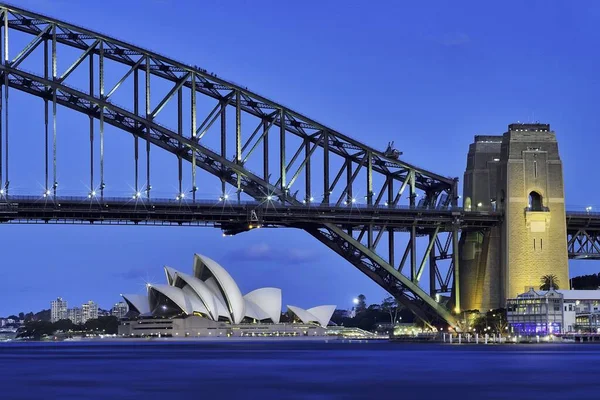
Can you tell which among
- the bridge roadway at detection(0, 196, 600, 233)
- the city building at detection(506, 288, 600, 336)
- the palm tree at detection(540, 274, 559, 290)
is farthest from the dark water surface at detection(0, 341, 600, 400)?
the city building at detection(506, 288, 600, 336)

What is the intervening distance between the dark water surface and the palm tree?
2564 cm

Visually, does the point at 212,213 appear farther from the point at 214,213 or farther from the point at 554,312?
the point at 554,312

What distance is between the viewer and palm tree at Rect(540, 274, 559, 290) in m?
147

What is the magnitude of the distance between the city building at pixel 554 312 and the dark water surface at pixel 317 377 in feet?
85.4

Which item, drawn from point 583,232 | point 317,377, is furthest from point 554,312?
point 317,377

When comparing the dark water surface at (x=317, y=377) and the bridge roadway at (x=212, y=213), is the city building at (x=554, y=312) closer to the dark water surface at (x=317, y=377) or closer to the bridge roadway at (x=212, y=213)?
the bridge roadway at (x=212, y=213)

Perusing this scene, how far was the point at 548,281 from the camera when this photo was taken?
481ft

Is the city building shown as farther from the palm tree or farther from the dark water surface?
the dark water surface

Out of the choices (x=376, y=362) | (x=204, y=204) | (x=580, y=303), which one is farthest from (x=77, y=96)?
(x=580, y=303)

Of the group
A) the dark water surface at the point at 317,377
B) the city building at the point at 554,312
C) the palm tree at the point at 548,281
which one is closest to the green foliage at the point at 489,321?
the city building at the point at 554,312

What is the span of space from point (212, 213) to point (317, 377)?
47544mm

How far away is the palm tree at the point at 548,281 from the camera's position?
147 m

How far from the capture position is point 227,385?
80.1 m

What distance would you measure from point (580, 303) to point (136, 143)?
59.9 m
